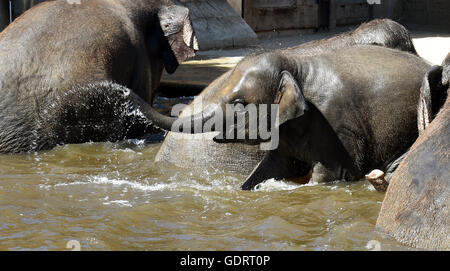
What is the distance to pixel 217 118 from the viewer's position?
6039mm

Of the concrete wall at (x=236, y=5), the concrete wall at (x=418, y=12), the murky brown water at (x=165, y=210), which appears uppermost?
the concrete wall at (x=236, y=5)

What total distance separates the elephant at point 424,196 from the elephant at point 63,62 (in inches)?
156

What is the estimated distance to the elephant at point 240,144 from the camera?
6.83 metres

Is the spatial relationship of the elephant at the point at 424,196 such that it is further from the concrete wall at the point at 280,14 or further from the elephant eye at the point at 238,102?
the concrete wall at the point at 280,14

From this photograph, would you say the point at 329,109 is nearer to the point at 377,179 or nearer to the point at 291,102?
the point at 291,102

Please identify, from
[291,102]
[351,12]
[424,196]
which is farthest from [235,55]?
[424,196]

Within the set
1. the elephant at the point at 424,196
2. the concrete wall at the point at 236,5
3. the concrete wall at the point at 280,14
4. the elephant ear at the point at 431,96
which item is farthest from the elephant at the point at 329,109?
the concrete wall at the point at 280,14

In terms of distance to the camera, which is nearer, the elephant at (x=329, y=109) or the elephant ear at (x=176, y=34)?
the elephant at (x=329, y=109)

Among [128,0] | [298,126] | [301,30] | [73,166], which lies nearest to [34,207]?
[73,166]

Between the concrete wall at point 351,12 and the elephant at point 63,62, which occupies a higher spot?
the elephant at point 63,62

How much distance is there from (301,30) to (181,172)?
11626 millimetres

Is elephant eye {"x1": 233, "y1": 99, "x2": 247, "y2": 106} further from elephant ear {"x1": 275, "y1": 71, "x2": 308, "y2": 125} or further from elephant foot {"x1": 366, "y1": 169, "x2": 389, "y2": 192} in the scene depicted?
elephant foot {"x1": 366, "y1": 169, "x2": 389, "y2": 192}
